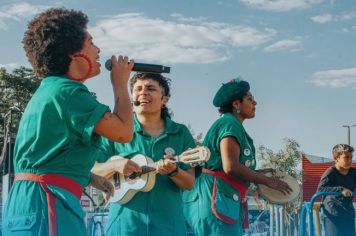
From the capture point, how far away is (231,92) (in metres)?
5.49

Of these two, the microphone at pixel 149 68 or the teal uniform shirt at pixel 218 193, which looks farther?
the teal uniform shirt at pixel 218 193

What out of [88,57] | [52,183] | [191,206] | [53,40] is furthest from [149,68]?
[191,206]

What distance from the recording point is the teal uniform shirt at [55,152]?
294cm

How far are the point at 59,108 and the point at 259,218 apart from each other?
10641 millimetres

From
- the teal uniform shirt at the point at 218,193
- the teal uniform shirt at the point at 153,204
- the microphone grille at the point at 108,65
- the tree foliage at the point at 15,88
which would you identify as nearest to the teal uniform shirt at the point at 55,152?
the microphone grille at the point at 108,65

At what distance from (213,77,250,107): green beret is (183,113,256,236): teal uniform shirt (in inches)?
8.7

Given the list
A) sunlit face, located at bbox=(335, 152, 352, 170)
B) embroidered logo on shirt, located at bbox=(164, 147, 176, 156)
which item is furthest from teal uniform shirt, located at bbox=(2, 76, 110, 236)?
sunlit face, located at bbox=(335, 152, 352, 170)

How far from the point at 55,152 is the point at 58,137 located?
0.07 metres

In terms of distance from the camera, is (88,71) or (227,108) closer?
(88,71)

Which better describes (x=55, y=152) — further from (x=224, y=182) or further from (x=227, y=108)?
(x=227, y=108)

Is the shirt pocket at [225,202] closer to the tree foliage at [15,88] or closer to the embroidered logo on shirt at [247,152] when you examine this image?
the embroidered logo on shirt at [247,152]

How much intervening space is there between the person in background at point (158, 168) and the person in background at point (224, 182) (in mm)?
558

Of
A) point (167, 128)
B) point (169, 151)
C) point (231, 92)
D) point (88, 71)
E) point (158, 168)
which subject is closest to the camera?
point (88, 71)

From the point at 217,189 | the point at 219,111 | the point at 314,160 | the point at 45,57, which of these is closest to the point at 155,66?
the point at 45,57
